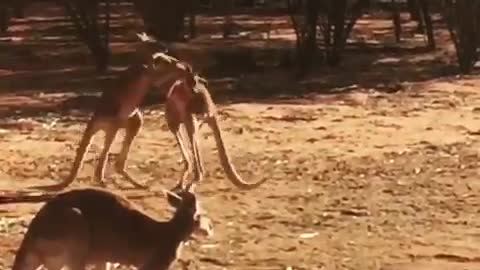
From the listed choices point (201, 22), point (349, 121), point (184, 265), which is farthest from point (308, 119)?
point (201, 22)

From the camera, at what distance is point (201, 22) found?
30297 millimetres

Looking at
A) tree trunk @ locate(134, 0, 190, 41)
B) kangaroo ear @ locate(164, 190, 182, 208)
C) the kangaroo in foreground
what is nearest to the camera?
the kangaroo in foreground

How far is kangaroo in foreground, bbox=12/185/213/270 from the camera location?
5738 millimetres

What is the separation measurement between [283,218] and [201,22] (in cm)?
2146

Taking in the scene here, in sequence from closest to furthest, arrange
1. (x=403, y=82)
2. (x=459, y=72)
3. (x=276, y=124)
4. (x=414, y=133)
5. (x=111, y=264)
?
(x=111, y=264), (x=414, y=133), (x=276, y=124), (x=403, y=82), (x=459, y=72)

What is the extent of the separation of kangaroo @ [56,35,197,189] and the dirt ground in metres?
0.37

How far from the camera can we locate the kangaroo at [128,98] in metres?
9.47

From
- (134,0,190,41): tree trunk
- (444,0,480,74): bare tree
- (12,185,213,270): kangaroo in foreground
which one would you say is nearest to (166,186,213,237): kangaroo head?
(12,185,213,270): kangaroo in foreground

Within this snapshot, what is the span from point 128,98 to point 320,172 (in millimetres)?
2115

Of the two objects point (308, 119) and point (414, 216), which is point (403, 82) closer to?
point (308, 119)

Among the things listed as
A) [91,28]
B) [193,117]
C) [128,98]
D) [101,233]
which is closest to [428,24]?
[91,28]

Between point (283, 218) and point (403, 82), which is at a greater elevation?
point (283, 218)

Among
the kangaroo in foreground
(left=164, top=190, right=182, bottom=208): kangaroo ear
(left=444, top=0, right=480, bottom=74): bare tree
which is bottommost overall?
(left=444, top=0, right=480, bottom=74): bare tree

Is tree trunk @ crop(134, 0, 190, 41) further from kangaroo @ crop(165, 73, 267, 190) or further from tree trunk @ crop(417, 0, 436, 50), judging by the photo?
kangaroo @ crop(165, 73, 267, 190)
